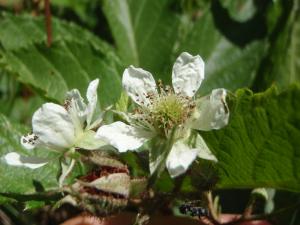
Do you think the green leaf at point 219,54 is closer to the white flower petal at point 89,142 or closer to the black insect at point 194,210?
the black insect at point 194,210

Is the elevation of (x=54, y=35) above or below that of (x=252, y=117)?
above

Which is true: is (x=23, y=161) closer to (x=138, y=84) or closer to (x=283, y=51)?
(x=138, y=84)

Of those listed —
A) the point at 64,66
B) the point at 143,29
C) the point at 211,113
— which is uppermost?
the point at 143,29

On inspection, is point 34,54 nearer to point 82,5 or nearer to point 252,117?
point 252,117

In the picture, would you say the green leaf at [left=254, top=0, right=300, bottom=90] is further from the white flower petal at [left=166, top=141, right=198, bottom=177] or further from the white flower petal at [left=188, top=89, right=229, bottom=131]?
the white flower petal at [left=166, top=141, right=198, bottom=177]

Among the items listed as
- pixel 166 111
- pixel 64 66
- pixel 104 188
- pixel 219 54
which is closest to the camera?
pixel 104 188

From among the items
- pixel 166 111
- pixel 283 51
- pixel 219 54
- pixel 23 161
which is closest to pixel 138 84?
pixel 166 111

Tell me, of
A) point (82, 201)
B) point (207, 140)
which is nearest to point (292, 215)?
point (207, 140)
